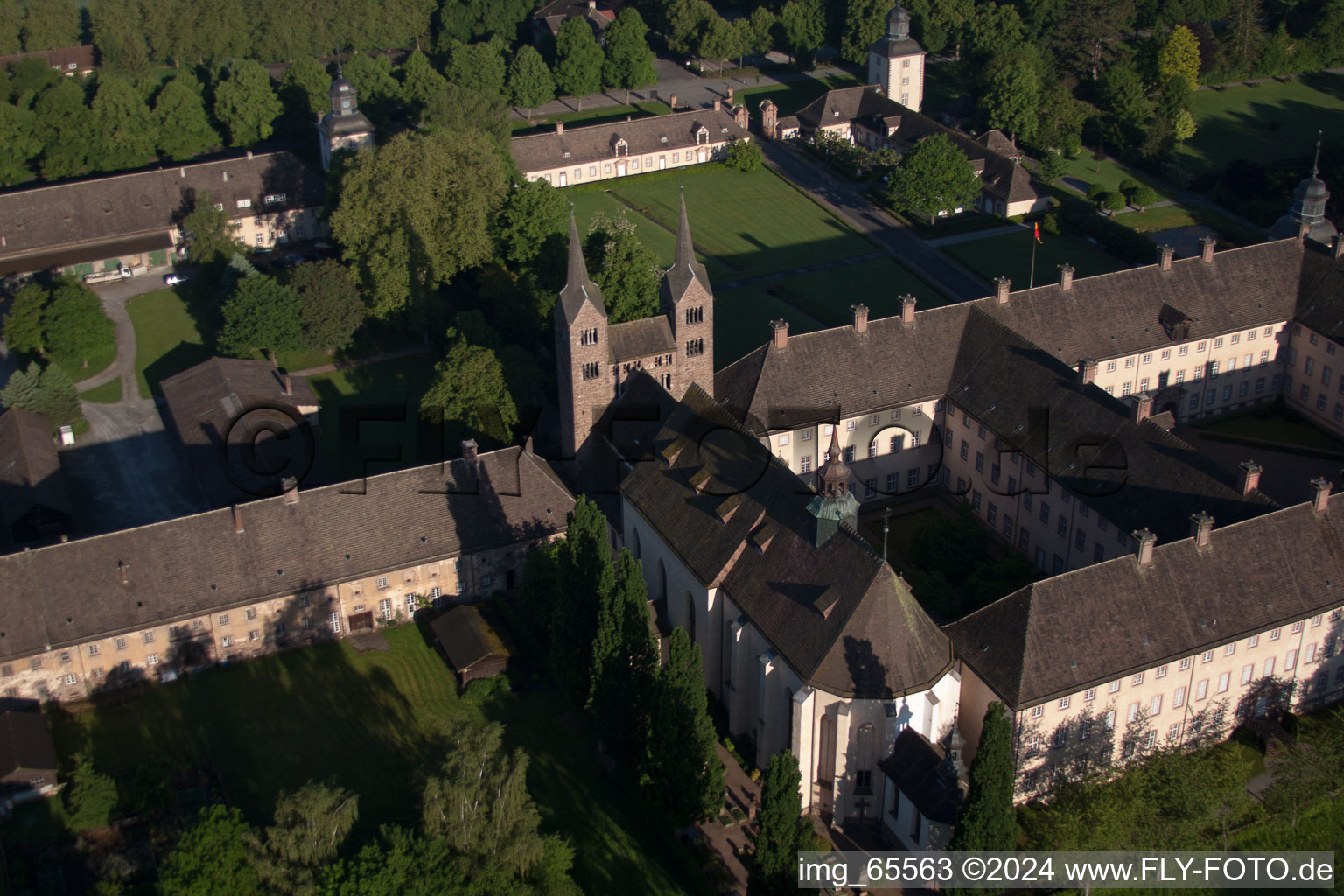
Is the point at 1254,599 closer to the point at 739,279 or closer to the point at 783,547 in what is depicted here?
the point at 783,547

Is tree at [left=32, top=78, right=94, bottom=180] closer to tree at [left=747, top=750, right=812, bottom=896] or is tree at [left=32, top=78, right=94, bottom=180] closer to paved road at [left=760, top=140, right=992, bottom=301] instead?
paved road at [left=760, top=140, right=992, bottom=301]

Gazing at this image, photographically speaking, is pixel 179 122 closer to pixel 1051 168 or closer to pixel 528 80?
pixel 528 80

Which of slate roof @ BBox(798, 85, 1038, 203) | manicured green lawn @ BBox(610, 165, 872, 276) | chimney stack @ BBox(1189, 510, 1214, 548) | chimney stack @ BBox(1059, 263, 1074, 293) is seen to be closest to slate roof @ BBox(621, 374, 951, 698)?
chimney stack @ BBox(1189, 510, 1214, 548)

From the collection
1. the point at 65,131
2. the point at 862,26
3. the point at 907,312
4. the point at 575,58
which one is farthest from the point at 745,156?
the point at 65,131

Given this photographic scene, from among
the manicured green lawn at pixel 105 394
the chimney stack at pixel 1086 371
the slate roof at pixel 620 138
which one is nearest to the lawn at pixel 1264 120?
the slate roof at pixel 620 138

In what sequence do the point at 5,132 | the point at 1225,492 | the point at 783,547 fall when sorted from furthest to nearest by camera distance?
1. the point at 5,132
2. the point at 1225,492
3. the point at 783,547

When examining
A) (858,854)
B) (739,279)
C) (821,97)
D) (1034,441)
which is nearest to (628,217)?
(739,279)
